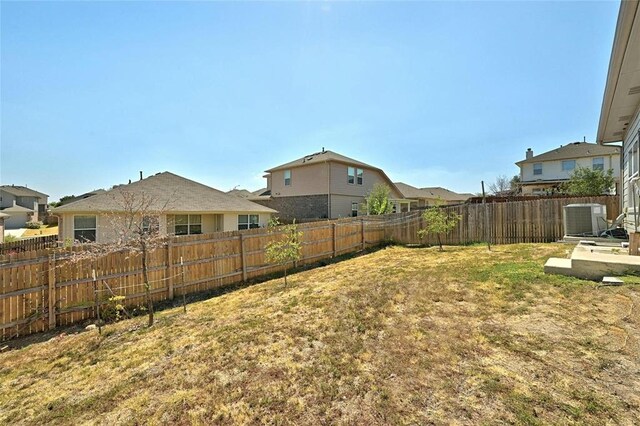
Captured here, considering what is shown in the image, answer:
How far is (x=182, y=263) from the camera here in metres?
7.59

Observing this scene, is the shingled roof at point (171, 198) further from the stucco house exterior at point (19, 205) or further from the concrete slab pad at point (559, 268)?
the stucco house exterior at point (19, 205)

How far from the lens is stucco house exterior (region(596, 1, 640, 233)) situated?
422cm

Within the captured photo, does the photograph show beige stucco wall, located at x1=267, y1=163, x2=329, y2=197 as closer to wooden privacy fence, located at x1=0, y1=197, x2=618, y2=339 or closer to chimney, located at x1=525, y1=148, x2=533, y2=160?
wooden privacy fence, located at x1=0, y1=197, x2=618, y2=339

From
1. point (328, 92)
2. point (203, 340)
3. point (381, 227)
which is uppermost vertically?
point (328, 92)

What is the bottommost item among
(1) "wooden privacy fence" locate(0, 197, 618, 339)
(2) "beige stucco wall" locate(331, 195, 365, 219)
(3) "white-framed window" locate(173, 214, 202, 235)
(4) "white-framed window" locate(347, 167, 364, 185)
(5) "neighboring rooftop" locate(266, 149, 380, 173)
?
(1) "wooden privacy fence" locate(0, 197, 618, 339)

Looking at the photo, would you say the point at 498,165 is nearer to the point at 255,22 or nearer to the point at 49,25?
the point at 255,22

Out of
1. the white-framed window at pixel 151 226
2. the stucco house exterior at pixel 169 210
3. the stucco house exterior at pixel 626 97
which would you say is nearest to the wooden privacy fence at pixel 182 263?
the white-framed window at pixel 151 226

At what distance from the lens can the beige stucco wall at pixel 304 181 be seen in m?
22.8

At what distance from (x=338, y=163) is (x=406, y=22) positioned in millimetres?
14378

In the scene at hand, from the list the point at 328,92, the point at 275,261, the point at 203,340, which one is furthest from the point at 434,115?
the point at 203,340

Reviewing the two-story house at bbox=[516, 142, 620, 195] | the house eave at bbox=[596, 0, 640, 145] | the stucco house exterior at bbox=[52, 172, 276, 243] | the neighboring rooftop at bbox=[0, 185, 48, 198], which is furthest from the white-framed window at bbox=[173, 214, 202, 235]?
the neighboring rooftop at bbox=[0, 185, 48, 198]

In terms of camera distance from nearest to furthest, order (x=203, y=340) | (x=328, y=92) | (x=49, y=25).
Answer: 1. (x=203, y=340)
2. (x=49, y=25)
3. (x=328, y=92)

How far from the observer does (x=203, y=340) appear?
490cm

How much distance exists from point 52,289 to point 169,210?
819 cm
